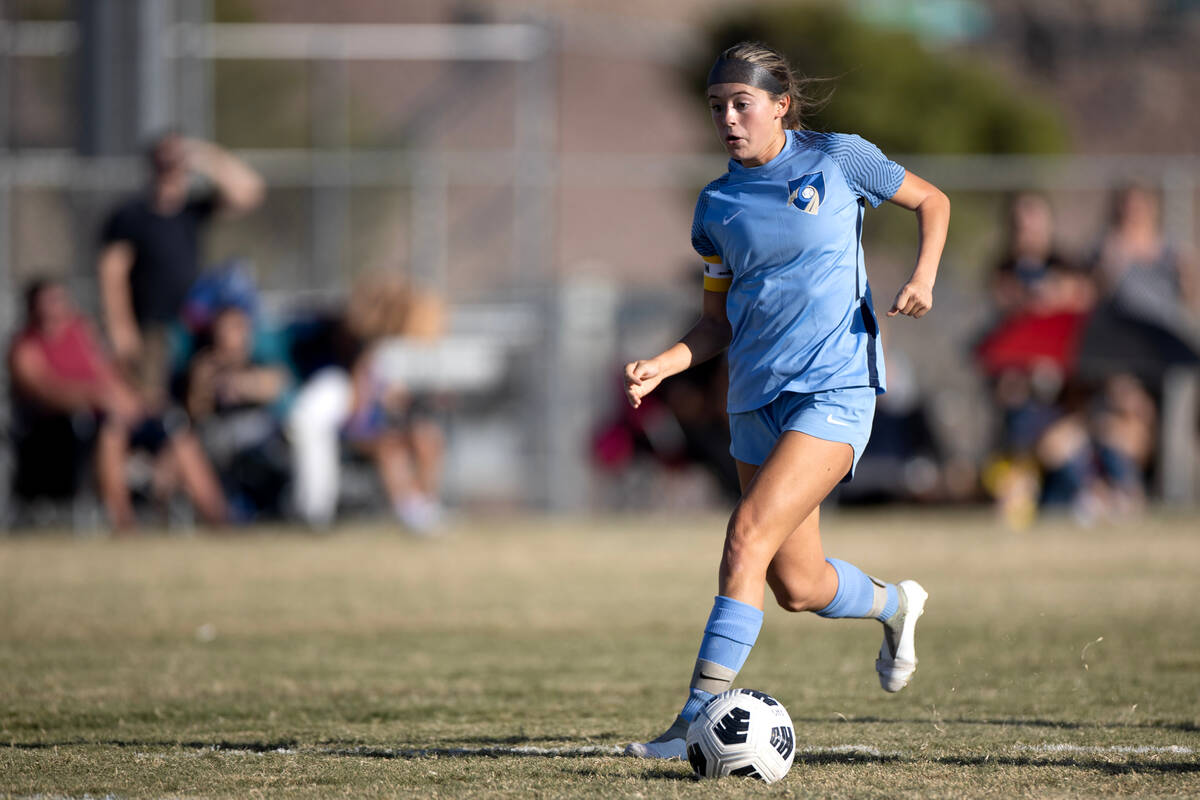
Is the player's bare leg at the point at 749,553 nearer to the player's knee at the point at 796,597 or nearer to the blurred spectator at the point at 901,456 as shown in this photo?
the player's knee at the point at 796,597

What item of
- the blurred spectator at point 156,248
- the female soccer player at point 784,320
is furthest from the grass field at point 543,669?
the blurred spectator at point 156,248

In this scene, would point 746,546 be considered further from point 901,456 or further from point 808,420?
point 901,456

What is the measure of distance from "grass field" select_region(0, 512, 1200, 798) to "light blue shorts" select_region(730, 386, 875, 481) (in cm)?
86

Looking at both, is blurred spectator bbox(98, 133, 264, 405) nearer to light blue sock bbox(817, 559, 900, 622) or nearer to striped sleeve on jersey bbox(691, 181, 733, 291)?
striped sleeve on jersey bbox(691, 181, 733, 291)

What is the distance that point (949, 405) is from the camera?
45.6ft

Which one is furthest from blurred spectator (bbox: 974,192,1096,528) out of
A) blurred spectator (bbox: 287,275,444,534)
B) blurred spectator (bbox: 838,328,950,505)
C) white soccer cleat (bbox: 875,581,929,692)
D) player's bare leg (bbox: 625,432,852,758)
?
player's bare leg (bbox: 625,432,852,758)

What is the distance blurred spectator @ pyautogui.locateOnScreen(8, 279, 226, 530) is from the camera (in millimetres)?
11969

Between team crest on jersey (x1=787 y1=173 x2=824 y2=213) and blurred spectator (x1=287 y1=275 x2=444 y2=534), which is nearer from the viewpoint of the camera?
team crest on jersey (x1=787 y1=173 x2=824 y2=213)

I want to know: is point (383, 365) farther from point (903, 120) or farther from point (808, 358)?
point (903, 120)

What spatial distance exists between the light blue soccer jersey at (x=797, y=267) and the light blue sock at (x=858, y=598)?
0.57 metres

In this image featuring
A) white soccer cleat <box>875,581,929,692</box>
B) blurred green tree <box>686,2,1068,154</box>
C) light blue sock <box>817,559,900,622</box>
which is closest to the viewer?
light blue sock <box>817,559,900,622</box>

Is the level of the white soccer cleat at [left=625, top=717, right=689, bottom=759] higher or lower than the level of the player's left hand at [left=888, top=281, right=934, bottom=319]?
lower

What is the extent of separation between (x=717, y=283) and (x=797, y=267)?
0.30m

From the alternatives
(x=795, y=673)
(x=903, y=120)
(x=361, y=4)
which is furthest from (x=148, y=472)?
(x=361, y=4)
